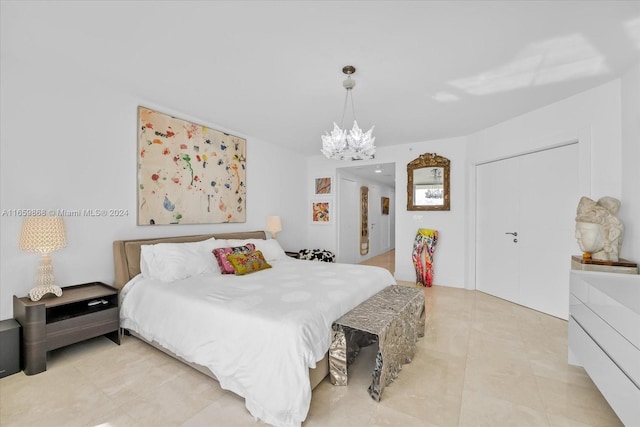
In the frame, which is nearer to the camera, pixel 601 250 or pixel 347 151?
pixel 601 250

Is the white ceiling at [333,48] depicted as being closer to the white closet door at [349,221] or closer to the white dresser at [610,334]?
the white dresser at [610,334]

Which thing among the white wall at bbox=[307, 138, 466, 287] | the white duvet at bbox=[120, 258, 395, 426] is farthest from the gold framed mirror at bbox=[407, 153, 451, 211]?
the white duvet at bbox=[120, 258, 395, 426]

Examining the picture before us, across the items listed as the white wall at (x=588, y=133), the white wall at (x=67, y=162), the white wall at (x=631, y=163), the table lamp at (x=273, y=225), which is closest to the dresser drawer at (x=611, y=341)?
the white wall at (x=631, y=163)

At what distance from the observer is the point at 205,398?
1904 millimetres

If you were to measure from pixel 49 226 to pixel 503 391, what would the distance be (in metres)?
3.76

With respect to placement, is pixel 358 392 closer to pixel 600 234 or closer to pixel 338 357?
pixel 338 357

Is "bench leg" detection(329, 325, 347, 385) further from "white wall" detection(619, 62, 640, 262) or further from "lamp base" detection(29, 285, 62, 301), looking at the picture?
"white wall" detection(619, 62, 640, 262)

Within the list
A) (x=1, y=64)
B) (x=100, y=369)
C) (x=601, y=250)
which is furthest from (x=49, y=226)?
(x=601, y=250)

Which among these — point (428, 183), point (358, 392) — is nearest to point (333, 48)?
point (358, 392)

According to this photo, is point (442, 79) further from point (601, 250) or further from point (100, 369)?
point (100, 369)

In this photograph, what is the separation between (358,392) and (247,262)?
174 cm

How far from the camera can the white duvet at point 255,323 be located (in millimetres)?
1642

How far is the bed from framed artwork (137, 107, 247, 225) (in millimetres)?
489

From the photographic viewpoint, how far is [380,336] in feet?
6.08
